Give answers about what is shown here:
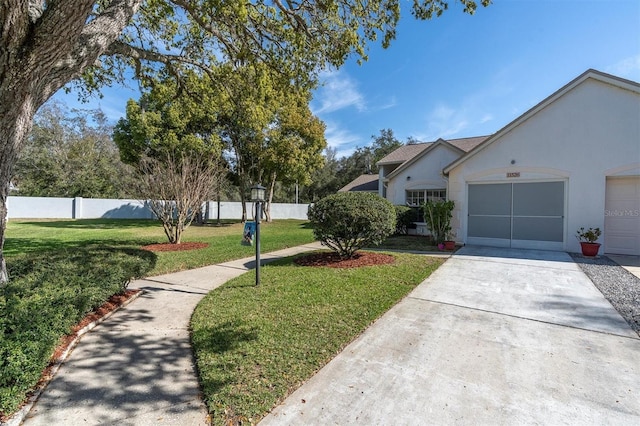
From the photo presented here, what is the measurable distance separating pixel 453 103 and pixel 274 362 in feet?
42.3

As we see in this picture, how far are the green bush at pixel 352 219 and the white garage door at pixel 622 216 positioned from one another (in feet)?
23.8

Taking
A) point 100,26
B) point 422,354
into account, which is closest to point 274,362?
point 422,354

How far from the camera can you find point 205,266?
7945mm

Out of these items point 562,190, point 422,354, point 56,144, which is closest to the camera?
point 422,354

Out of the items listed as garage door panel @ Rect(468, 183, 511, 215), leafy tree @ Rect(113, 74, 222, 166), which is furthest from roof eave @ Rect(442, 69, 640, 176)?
leafy tree @ Rect(113, 74, 222, 166)

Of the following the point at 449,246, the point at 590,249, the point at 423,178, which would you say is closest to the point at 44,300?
the point at 449,246

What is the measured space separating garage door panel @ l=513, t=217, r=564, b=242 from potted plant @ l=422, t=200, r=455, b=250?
7.32ft

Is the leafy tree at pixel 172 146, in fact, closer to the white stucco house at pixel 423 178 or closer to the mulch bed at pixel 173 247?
the mulch bed at pixel 173 247

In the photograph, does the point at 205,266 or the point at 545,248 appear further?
the point at 545,248

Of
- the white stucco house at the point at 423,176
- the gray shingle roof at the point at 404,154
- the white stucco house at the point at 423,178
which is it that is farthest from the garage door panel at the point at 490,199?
the gray shingle roof at the point at 404,154

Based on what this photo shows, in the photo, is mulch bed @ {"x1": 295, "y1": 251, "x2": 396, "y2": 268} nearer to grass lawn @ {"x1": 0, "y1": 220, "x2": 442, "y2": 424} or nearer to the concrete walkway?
grass lawn @ {"x1": 0, "y1": 220, "x2": 442, "y2": 424}

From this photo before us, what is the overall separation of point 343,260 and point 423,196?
9279mm

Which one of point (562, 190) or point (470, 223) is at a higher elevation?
point (562, 190)

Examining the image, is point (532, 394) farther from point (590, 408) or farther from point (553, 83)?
point (553, 83)
